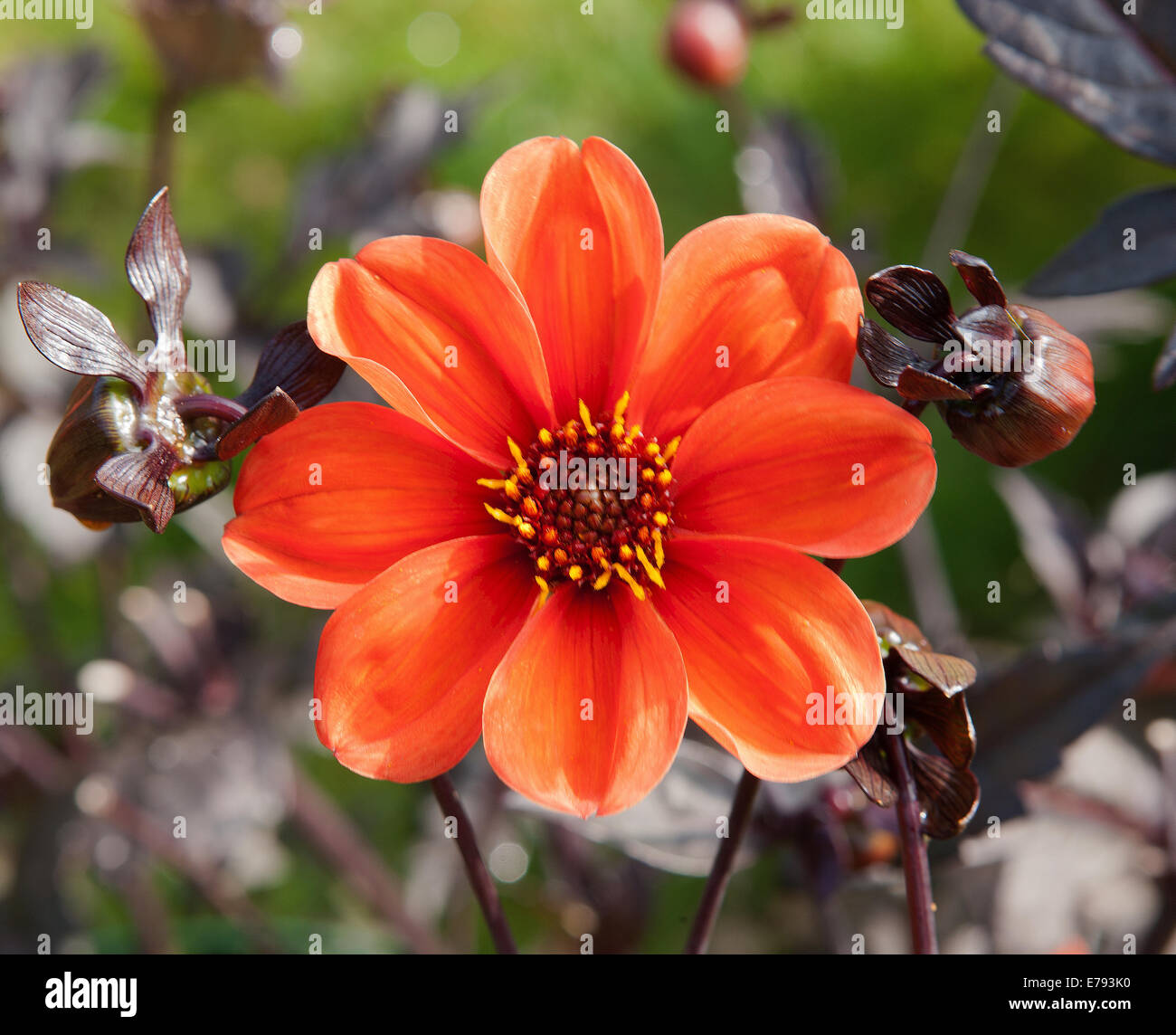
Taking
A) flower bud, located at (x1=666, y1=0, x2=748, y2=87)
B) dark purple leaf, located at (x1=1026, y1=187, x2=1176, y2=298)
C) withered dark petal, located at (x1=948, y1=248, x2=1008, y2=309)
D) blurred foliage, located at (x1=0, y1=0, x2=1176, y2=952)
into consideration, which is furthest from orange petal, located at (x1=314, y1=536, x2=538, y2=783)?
flower bud, located at (x1=666, y1=0, x2=748, y2=87)

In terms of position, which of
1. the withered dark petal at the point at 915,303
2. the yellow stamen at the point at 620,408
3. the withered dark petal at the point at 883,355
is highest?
the withered dark petal at the point at 915,303

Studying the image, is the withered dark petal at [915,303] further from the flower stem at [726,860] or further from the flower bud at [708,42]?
the flower bud at [708,42]

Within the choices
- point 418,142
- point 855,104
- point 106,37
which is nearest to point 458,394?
point 418,142

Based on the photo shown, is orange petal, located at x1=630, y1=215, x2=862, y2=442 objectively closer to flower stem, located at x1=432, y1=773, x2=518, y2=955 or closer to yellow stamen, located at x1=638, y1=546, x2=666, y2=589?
yellow stamen, located at x1=638, y1=546, x2=666, y2=589

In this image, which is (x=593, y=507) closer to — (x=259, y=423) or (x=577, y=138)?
(x=259, y=423)

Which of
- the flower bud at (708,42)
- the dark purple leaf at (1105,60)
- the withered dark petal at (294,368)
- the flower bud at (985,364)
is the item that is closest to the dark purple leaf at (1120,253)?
the dark purple leaf at (1105,60)
